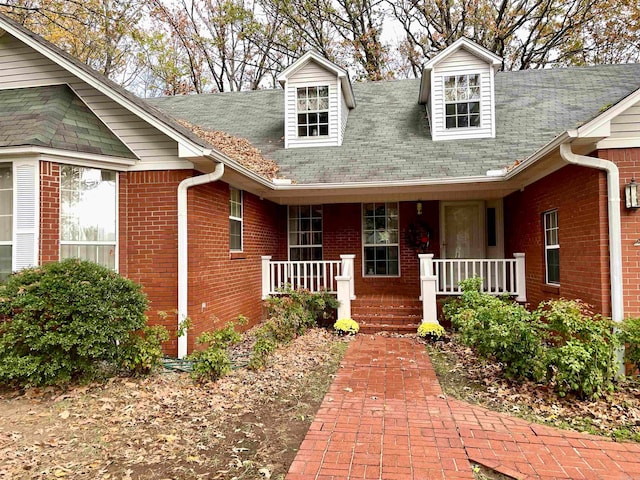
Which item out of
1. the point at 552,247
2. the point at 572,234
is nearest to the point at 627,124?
the point at 572,234

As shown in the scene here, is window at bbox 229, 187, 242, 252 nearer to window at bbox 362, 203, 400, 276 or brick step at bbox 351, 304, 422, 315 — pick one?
brick step at bbox 351, 304, 422, 315

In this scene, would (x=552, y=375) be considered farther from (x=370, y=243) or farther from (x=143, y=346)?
(x=370, y=243)

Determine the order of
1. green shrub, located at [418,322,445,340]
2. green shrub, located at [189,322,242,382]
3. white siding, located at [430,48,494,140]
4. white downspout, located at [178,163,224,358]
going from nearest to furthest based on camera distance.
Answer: green shrub, located at [189,322,242,382] → white downspout, located at [178,163,224,358] → green shrub, located at [418,322,445,340] → white siding, located at [430,48,494,140]

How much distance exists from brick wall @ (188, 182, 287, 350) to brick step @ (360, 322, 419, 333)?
2.52 meters

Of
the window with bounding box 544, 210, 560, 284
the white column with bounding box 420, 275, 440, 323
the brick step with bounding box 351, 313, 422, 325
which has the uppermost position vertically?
the window with bounding box 544, 210, 560, 284

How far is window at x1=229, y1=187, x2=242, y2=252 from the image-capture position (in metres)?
8.23

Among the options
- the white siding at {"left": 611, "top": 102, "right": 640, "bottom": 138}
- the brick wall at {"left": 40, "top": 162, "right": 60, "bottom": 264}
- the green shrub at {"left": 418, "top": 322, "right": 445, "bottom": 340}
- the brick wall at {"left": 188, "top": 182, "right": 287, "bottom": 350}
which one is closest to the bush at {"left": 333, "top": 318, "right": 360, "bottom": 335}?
the green shrub at {"left": 418, "top": 322, "right": 445, "bottom": 340}

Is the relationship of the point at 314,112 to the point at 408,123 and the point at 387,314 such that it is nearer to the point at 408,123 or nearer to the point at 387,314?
the point at 408,123

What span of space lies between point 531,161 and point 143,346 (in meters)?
6.46

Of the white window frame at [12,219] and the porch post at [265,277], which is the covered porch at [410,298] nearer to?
the porch post at [265,277]

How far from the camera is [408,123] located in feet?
36.8

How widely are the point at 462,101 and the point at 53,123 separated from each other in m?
9.02

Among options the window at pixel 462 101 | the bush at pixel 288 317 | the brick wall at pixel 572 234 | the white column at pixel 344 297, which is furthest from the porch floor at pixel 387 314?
the window at pixel 462 101

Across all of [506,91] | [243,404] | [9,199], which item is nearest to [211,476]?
[243,404]
